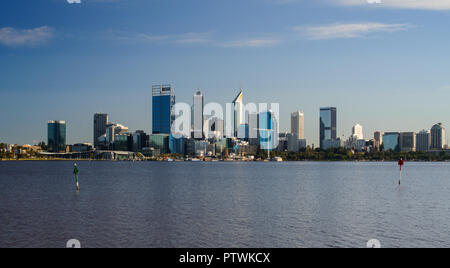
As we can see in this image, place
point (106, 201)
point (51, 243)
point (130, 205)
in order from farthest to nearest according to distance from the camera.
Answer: point (106, 201)
point (130, 205)
point (51, 243)

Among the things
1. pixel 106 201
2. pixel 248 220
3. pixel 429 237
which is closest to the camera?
pixel 429 237

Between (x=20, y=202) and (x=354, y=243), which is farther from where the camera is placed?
(x=20, y=202)

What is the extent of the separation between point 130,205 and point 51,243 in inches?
768

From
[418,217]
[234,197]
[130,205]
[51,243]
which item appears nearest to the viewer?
[51,243]

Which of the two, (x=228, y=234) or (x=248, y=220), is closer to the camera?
(x=228, y=234)

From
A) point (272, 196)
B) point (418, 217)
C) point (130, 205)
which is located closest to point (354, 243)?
point (418, 217)

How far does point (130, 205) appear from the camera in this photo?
4719 centimetres

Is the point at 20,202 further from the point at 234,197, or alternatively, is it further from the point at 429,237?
the point at 429,237

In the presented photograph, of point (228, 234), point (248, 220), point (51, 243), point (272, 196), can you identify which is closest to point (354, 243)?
point (228, 234)

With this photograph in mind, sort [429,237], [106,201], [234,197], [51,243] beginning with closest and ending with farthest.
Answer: [51,243] → [429,237] → [106,201] → [234,197]

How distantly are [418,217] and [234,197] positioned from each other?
22.6 meters

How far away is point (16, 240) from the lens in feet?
93.7
